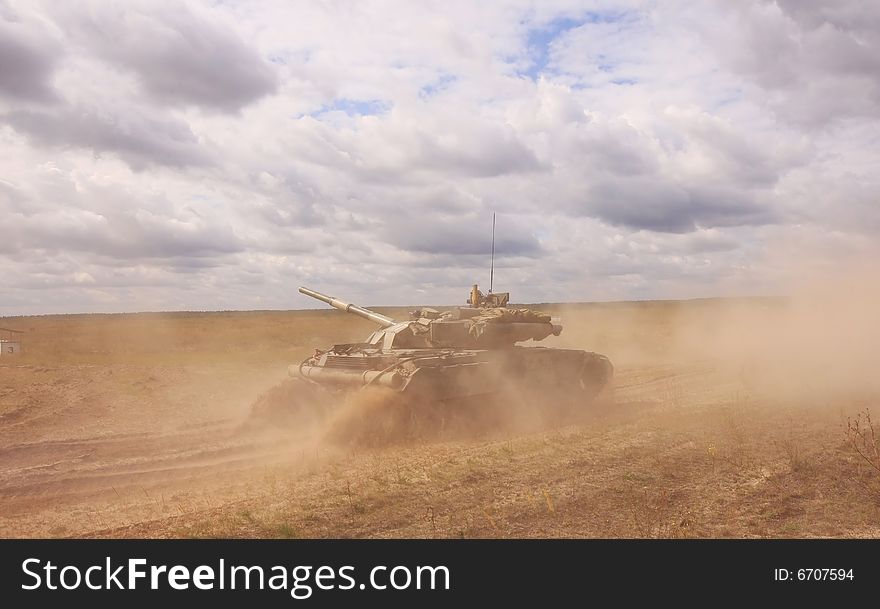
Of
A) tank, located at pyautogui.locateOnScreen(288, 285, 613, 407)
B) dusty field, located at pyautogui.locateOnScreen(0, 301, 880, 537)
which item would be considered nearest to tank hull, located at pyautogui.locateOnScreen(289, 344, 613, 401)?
tank, located at pyautogui.locateOnScreen(288, 285, 613, 407)

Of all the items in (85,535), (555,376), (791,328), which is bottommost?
(85,535)

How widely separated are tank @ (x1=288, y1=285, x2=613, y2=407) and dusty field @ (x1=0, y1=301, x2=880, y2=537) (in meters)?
1.16

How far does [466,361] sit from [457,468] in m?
4.95

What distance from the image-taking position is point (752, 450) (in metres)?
10.1

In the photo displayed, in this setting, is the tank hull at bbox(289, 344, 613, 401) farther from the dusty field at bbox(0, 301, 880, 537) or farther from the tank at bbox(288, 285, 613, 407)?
the dusty field at bbox(0, 301, 880, 537)

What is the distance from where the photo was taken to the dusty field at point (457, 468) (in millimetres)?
6938

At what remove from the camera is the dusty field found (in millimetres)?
6938

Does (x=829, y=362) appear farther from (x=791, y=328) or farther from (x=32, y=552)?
(x=32, y=552)

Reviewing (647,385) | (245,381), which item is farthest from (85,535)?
(647,385)

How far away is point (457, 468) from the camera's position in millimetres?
9383

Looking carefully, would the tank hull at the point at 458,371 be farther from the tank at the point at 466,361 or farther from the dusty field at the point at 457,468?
the dusty field at the point at 457,468

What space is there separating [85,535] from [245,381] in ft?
49.6

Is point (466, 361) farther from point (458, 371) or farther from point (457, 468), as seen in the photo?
point (457, 468)

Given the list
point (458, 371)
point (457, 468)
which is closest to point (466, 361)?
point (458, 371)
